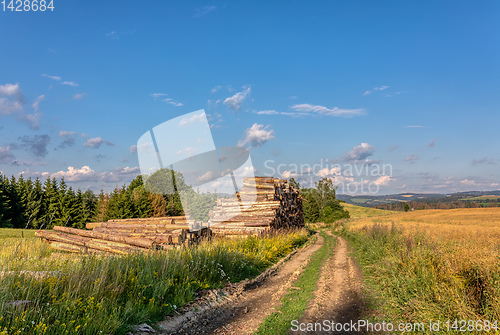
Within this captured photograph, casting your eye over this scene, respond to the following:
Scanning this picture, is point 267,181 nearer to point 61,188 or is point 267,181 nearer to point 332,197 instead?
point 61,188

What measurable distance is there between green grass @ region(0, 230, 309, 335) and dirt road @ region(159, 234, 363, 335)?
55 cm

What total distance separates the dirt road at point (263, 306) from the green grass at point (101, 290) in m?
0.55

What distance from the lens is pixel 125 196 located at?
45.4m

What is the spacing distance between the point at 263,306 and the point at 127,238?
7545 millimetres

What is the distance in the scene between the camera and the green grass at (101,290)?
4.46 metres

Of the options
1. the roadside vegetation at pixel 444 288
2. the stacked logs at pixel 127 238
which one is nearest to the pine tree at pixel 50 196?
the stacked logs at pixel 127 238

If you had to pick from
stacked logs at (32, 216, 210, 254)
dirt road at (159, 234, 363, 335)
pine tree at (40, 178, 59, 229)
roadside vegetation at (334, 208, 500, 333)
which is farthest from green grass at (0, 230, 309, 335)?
pine tree at (40, 178, 59, 229)

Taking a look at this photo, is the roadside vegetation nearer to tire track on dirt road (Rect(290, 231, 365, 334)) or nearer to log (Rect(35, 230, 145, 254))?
tire track on dirt road (Rect(290, 231, 365, 334))

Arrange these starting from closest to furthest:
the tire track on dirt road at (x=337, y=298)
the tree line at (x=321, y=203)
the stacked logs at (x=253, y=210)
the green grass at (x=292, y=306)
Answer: the green grass at (x=292, y=306) → the tire track on dirt road at (x=337, y=298) → the stacked logs at (x=253, y=210) → the tree line at (x=321, y=203)

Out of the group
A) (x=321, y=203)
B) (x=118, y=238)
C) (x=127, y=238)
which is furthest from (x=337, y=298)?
(x=321, y=203)

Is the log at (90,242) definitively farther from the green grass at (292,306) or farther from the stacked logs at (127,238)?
the green grass at (292,306)

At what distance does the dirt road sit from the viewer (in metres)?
5.76

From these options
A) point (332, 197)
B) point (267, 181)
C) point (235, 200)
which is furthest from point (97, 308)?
point (332, 197)

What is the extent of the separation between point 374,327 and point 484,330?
180 centimetres
